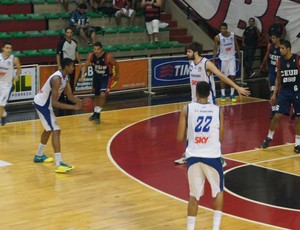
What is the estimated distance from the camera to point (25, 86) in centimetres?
1723

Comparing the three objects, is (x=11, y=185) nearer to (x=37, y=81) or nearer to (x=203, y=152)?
(x=203, y=152)

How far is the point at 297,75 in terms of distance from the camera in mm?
12070

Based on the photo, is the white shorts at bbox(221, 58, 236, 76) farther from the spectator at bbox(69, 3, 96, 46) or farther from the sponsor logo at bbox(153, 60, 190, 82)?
the spectator at bbox(69, 3, 96, 46)

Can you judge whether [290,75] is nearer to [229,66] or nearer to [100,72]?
[100,72]

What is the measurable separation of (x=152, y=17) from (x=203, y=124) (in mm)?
14733

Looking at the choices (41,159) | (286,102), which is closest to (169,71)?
(286,102)

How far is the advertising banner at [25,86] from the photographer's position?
1709 cm

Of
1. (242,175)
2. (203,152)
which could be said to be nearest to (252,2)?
(242,175)

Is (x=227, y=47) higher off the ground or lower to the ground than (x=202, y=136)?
higher

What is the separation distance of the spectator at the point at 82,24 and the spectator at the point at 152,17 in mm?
2269

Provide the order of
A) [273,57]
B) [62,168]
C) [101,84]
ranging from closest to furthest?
[62,168], [273,57], [101,84]

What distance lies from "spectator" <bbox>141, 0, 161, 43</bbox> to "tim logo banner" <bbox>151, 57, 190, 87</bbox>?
2.06 metres

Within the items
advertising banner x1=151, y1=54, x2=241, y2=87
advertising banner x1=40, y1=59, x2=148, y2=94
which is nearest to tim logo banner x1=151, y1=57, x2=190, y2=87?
advertising banner x1=151, y1=54, x2=241, y2=87

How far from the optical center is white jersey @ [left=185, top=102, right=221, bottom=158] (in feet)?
25.0
